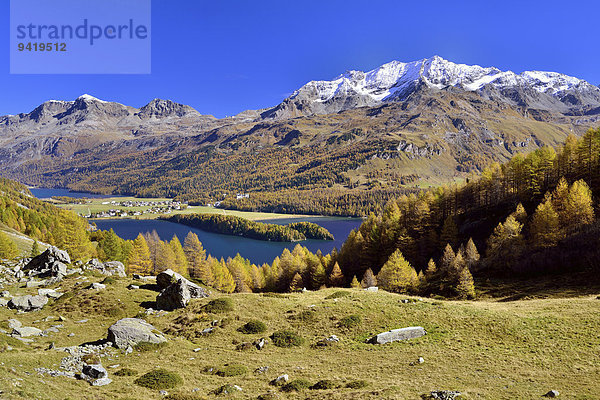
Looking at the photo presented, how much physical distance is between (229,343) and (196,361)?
16.4 feet

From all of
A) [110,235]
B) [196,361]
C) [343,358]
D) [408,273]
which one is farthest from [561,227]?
[110,235]

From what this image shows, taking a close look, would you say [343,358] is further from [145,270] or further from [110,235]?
[110,235]

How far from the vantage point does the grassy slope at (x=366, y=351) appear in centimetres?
2209

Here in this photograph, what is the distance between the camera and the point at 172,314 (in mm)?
42438

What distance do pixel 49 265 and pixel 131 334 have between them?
4204 centimetres

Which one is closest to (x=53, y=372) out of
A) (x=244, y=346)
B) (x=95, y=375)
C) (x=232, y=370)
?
(x=95, y=375)

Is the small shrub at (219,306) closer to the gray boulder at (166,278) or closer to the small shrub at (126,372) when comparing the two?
the gray boulder at (166,278)

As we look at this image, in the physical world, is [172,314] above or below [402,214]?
below

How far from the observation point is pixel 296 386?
23.6 metres

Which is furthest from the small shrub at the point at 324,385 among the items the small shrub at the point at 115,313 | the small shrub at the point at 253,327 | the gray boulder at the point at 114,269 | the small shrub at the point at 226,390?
the gray boulder at the point at 114,269

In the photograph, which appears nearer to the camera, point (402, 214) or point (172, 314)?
point (172, 314)

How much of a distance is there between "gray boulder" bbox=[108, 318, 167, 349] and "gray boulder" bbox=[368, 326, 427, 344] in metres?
21.6

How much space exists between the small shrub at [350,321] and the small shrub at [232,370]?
44.1 feet

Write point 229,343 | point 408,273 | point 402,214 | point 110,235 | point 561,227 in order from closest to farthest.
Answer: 1. point 229,343
2. point 561,227
3. point 408,273
4. point 110,235
5. point 402,214
